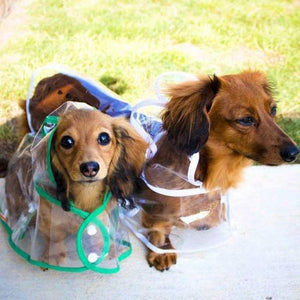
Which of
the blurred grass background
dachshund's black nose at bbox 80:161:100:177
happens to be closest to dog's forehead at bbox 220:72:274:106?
dachshund's black nose at bbox 80:161:100:177

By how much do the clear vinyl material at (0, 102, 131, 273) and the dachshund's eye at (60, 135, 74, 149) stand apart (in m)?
0.11

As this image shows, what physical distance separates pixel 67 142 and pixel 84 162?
0.48ft

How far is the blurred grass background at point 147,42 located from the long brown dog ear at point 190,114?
64.9 inches

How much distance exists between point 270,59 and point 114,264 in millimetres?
3049

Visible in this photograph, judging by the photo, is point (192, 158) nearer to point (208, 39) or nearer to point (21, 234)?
point (21, 234)

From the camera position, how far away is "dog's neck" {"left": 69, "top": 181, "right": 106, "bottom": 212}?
203cm

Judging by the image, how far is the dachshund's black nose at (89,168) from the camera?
176 cm

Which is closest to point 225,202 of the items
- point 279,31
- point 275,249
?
point 275,249

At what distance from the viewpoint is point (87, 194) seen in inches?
81.3

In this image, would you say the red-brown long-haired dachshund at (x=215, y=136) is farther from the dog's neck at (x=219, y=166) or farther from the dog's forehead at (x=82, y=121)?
the dog's forehead at (x=82, y=121)

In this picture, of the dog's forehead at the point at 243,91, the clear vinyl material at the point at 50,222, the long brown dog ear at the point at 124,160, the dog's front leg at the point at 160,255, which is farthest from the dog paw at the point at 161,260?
the dog's forehead at the point at 243,91

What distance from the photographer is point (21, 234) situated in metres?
2.34

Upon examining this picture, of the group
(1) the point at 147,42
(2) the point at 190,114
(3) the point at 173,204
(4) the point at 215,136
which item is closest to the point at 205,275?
(3) the point at 173,204

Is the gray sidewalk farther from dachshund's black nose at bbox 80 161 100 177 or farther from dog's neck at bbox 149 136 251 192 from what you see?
dachshund's black nose at bbox 80 161 100 177
